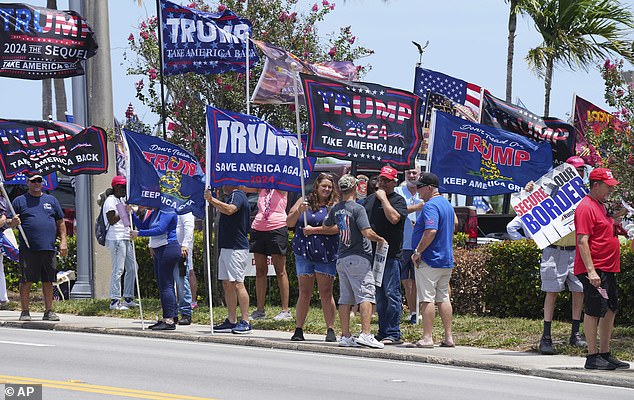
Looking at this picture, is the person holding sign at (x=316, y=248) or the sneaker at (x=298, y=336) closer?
the person holding sign at (x=316, y=248)

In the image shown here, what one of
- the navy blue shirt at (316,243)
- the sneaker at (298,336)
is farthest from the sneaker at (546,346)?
the sneaker at (298,336)

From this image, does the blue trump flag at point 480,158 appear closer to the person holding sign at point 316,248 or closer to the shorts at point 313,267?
the person holding sign at point 316,248

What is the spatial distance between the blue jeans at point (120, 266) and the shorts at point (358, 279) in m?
5.87

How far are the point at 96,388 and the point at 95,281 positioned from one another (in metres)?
10.8

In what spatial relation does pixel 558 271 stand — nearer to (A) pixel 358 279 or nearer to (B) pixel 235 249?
(A) pixel 358 279

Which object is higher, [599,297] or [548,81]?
[548,81]

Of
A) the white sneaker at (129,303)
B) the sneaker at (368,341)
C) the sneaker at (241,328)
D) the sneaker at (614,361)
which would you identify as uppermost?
the sneaker at (614,361)

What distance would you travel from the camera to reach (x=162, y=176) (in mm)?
16125

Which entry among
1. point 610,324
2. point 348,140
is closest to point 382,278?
point 348,140

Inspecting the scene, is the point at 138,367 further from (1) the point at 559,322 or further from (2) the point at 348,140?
(1) the point at 559,322

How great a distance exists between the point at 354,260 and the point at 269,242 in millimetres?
3292

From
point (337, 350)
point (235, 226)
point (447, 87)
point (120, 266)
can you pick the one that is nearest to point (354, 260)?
point (337, 350)

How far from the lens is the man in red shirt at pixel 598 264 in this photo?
12164 millimetres

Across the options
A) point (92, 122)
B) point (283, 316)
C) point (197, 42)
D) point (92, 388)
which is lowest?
point (283, 316)
